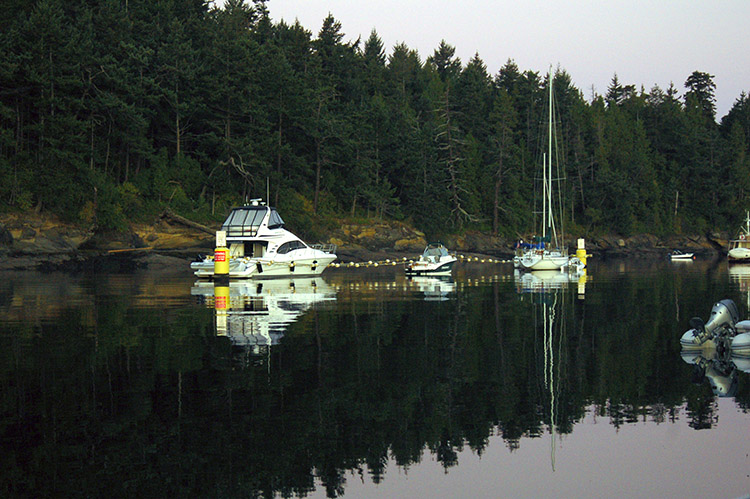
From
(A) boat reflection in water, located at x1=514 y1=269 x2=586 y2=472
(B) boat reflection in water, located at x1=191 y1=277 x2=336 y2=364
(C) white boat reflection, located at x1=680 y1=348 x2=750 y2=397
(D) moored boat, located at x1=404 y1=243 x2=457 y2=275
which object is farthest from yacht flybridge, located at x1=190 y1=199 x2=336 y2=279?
(C) white boat reflection, located at x1=680 y1=348 x2=750 y2=397

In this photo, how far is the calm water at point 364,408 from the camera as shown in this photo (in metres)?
8.73

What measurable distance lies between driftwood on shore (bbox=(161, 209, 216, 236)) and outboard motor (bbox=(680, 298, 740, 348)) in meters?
52.0

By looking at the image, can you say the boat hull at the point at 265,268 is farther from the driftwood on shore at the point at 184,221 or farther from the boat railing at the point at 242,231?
the driftwood on shore at the point at 184,221

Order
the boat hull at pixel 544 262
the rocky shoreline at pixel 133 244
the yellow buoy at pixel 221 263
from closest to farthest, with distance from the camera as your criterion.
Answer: the yellow buoy at pixel 221 263 → the rocky shoreline at pixel 133 244 → the boat hull at pixel 544 262

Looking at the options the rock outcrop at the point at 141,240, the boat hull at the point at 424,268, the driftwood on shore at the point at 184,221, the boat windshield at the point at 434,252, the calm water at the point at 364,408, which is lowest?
the calm water at the point at 364,408

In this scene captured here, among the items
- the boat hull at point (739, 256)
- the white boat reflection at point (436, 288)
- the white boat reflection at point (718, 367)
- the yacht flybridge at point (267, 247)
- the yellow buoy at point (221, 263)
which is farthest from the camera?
the boat hull at point (739, 256)

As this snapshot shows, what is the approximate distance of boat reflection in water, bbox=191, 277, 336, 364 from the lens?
1970cm

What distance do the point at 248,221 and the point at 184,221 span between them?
17098mm

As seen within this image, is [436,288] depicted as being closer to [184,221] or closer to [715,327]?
[715,327]

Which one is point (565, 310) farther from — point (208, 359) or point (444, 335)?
point (208, 359)

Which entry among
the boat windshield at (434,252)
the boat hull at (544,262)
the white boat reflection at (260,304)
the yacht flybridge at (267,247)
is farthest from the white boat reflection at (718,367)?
the boat hull at (544,262)

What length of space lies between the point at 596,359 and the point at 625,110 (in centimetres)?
14573

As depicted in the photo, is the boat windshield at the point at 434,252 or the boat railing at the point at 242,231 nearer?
the boat railing at the point at 242,231

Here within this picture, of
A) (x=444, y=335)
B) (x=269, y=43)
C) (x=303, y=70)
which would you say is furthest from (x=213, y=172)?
(x=444, y=335)
